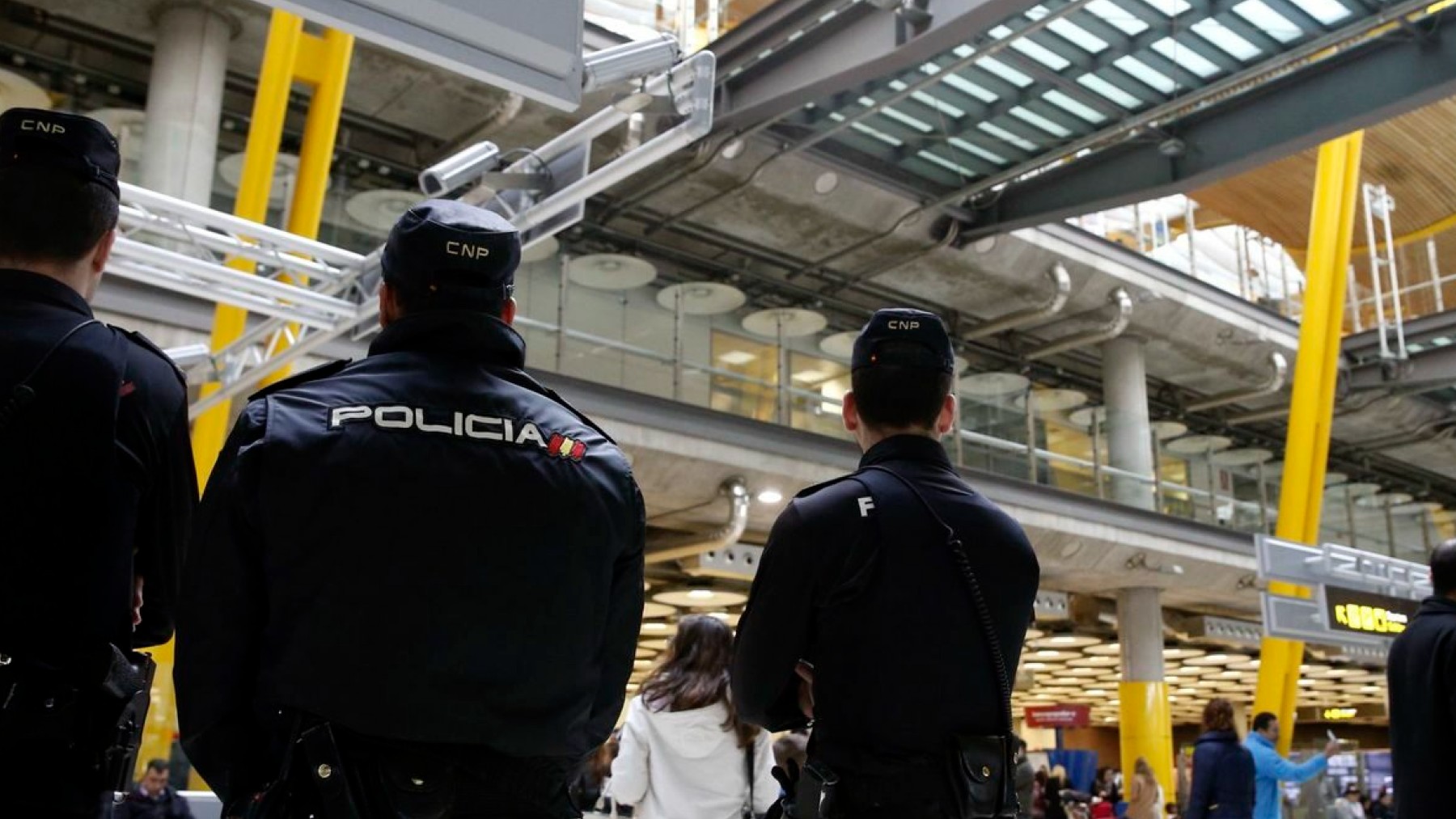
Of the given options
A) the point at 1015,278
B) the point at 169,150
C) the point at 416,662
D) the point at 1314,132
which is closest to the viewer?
the point at 416,662

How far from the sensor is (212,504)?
1.72m

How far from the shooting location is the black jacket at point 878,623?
236cm

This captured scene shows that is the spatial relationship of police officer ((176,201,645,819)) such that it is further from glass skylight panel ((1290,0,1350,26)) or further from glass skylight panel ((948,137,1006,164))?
glass skylight panel ((948,137,1006,164))

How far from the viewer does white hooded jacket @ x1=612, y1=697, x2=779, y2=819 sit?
392 cm

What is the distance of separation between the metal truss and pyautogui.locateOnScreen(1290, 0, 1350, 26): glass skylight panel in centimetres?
672

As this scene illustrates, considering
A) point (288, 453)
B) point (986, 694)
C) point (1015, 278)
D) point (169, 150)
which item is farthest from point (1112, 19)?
point (288, 453)

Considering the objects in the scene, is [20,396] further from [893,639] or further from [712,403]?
[712,403]

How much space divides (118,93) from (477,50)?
46.0 ft

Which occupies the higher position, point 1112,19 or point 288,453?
point 1112,19

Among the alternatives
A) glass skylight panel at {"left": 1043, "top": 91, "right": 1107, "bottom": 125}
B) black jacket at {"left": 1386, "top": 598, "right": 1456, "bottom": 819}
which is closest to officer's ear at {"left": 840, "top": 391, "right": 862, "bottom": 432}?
black jacket at {"left": 1386, "top": 598, "right": 1456, "bottom": 819}

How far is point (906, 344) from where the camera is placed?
2.68 m

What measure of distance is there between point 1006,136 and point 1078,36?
7.71 ft

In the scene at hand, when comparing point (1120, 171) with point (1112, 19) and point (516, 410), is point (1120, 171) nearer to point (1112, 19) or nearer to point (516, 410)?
point (1112, 19)

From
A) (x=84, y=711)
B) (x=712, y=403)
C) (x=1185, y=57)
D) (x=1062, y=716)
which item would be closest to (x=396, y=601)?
(x=84, y=711)
